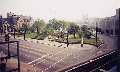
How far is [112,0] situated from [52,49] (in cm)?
302

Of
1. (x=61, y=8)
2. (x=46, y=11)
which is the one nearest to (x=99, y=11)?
(x=61, y=8)

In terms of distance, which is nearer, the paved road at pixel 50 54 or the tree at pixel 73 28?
the paved road at pixel 50 54

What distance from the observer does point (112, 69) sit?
6.56 metres

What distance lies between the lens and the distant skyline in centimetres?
430

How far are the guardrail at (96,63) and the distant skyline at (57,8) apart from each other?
49.9 inches

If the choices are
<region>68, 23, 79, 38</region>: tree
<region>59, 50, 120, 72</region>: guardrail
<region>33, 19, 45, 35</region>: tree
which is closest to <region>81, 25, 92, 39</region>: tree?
<region>68, 23, 79, 38</region>: tree

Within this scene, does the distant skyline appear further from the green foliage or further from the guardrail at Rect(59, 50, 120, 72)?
the guardrail at Rect(59, 50, 120, 72)

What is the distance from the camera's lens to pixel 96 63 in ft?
20.0

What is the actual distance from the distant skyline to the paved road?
2.13ft

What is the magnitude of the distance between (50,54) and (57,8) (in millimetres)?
1102

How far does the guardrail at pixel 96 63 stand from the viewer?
5.29 metres

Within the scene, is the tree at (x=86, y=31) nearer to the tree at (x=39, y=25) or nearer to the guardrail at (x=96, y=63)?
the guardrail at (x=96, y=63)

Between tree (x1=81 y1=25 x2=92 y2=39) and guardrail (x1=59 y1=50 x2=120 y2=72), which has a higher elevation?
tree (x1=81 y1=25 x2=92 y2=39)

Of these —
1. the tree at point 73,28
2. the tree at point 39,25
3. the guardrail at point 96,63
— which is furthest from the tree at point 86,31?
the tree at point 39,25
